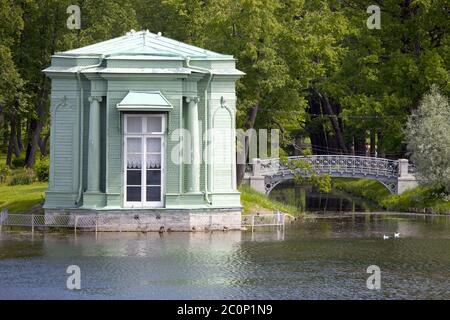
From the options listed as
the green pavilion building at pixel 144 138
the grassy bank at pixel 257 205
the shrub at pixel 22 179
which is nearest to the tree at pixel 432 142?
the grassy bank at pixel 257 205

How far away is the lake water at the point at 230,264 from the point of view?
32.8 metres

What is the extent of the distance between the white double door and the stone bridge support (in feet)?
74.5

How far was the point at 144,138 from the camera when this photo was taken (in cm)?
4759

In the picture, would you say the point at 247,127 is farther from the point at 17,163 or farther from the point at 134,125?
the point at 17,163

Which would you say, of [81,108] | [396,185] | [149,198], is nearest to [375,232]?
[149,198]

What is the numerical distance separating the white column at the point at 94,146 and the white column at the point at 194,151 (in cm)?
365

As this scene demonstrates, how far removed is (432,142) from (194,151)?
17568 millimetres

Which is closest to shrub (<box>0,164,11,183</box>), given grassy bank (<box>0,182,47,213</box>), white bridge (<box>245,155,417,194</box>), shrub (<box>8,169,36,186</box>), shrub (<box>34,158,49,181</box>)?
shrub (<box>8,169,36,186</box>)

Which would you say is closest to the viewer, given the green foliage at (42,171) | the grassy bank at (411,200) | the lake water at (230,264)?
the lake water at (230,264)

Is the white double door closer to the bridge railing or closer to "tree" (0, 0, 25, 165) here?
"tree" (0, 0, 25, 165)

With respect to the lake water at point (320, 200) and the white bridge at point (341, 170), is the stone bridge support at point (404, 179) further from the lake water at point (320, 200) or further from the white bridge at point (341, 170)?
the lake water at point (320, 200)

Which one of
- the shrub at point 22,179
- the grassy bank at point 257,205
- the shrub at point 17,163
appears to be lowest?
the grassy bank at point 257,205

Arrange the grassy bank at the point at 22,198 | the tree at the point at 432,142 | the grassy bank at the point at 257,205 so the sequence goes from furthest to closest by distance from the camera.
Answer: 1. the tree at the point at 432,142
2. the grassy bank at the point at 257,205
3. the grassy bank at the point at 22,198

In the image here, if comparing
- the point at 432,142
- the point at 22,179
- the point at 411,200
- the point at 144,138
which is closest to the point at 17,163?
the point at 22,179
